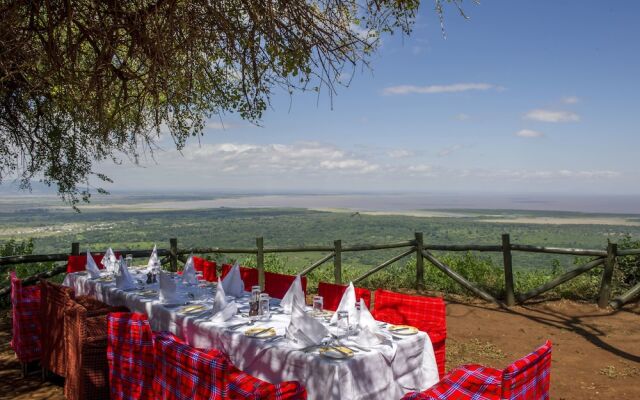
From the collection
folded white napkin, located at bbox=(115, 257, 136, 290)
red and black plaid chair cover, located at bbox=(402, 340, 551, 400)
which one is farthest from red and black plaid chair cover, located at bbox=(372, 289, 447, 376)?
folded white napkin, located at bbox=(115, 257, 136, 290)

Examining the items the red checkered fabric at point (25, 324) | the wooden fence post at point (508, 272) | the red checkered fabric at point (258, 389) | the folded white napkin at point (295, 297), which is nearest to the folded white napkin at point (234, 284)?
the folded white napkin at point (295, 297)

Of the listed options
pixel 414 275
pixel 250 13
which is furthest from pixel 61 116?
pixel 414 275

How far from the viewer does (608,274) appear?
718 centimetres

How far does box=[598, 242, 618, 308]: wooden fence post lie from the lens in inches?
283

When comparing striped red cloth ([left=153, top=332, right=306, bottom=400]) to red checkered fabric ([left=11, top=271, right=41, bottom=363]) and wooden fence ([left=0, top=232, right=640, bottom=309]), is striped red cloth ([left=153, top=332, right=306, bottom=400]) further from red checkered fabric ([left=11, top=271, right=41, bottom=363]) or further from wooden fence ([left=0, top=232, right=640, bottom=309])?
wooden fence ([left=0, top=232, right=640, bottom=309])

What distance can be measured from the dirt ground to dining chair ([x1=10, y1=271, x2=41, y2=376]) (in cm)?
23

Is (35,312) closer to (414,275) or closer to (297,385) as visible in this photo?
(297,385)

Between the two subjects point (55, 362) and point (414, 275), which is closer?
point (55, 362)

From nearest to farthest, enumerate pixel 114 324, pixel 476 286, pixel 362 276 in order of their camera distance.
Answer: pixel 114 324 < pixel 476 286 < pixel 362 276

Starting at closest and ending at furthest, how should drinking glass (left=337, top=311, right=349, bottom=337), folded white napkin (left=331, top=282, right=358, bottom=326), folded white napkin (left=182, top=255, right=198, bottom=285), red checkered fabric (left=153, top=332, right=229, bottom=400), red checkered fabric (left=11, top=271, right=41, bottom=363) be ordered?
1. red checkered fabric (left=153, top=332, right=229, bottom=400)
2. drinking glass (left=337, top=311, right=349, bottom=337)
3. folded white napkin (left=331, top=282, right=358, bottom=326)
4. red checkered fabric (left=11, top=271, right=41, bottom=363)
5. folded white napkin (left=182, top=255, right=198, bottom=285)

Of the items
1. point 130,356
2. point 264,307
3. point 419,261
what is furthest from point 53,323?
point 419,261

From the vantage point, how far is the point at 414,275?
30.2 ft

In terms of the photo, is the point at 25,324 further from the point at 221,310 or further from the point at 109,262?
the point at 221,310

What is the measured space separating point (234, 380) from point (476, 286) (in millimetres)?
6549
